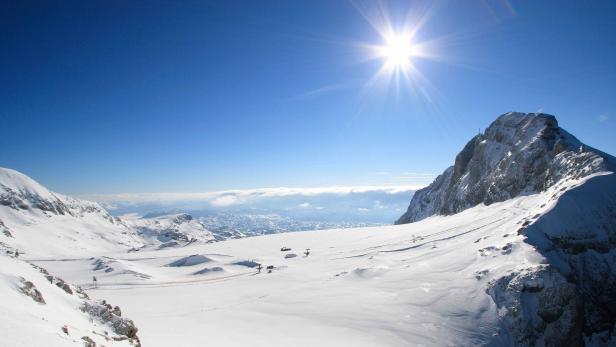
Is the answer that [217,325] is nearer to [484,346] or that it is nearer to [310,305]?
[310,305]

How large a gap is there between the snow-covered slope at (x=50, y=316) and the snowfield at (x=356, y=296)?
2628 mm

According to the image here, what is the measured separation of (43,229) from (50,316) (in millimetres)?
191642

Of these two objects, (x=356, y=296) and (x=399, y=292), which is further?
(x=356, y=296)

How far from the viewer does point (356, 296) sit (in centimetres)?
2675

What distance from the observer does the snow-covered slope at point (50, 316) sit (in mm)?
8859

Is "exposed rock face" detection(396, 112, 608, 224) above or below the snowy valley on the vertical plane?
above

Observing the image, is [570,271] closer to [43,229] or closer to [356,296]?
[356,296]

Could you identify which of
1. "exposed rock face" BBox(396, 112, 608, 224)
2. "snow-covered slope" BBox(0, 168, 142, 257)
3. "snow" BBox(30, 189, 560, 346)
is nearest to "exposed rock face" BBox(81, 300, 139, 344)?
"snow" BBox(30, 189, 560, 346)

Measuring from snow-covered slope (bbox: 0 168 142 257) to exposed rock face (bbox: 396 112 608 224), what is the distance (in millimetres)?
143827

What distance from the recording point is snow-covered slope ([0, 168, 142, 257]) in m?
136

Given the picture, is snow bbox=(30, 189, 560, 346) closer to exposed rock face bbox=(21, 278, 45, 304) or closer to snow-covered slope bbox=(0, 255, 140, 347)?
snow-covered slope bbox=(0, 255, 140, 347)

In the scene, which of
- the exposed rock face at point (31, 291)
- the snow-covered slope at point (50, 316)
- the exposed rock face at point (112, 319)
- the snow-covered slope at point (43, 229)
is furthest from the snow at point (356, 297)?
the snow-covered slope at point (43, 229)

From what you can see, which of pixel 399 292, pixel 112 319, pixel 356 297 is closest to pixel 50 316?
pixel 112 319

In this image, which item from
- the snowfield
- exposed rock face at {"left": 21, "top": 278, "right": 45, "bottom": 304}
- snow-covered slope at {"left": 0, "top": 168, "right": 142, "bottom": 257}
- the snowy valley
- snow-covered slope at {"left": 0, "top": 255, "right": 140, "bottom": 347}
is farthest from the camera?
Answer: snow-covered slope at {"left": 0, "top": 168, "right": 142, "bottom": 257}
